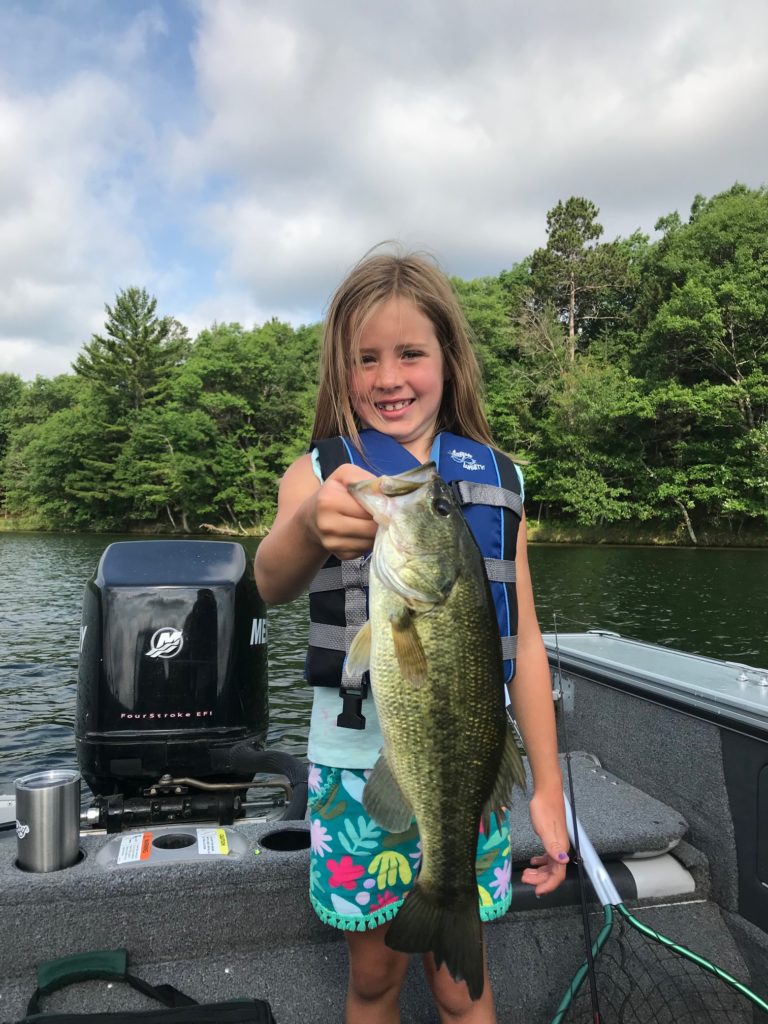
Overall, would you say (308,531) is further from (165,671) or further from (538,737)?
(165,671)

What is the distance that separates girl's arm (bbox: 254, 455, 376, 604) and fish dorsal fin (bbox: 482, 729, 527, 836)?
583 millimetres

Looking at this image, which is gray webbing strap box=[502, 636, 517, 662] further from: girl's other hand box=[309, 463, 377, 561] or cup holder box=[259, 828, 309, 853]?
cup holder box=[259, 828, 309, 853]

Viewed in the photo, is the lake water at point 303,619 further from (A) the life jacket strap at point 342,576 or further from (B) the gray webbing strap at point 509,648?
(A) the life jacket strap at point 342,576

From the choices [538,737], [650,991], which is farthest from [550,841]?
[650,991]

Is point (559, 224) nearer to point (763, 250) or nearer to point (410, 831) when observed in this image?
point (763, 250)

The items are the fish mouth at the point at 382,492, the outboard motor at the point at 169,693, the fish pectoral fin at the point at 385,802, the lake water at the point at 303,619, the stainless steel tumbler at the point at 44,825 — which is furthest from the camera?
the lake water at the point at 303,619

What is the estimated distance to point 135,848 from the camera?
275 cm

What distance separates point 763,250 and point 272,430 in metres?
29.9

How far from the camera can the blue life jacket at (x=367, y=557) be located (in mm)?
1956

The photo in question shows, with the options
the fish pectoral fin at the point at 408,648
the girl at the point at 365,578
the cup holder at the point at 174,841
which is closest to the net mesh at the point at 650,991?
the girl at the point at 365,578

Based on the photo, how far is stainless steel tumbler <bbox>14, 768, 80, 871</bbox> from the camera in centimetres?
257

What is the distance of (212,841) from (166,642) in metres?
1.19

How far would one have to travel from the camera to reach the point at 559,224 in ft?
153

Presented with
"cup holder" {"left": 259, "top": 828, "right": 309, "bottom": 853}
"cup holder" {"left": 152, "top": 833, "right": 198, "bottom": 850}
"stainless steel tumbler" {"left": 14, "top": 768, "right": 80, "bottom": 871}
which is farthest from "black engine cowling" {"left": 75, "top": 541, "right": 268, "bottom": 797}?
"stainless steel tumbler" {"left": 14, "top": 768, "right": 80, "bottom": 871}
